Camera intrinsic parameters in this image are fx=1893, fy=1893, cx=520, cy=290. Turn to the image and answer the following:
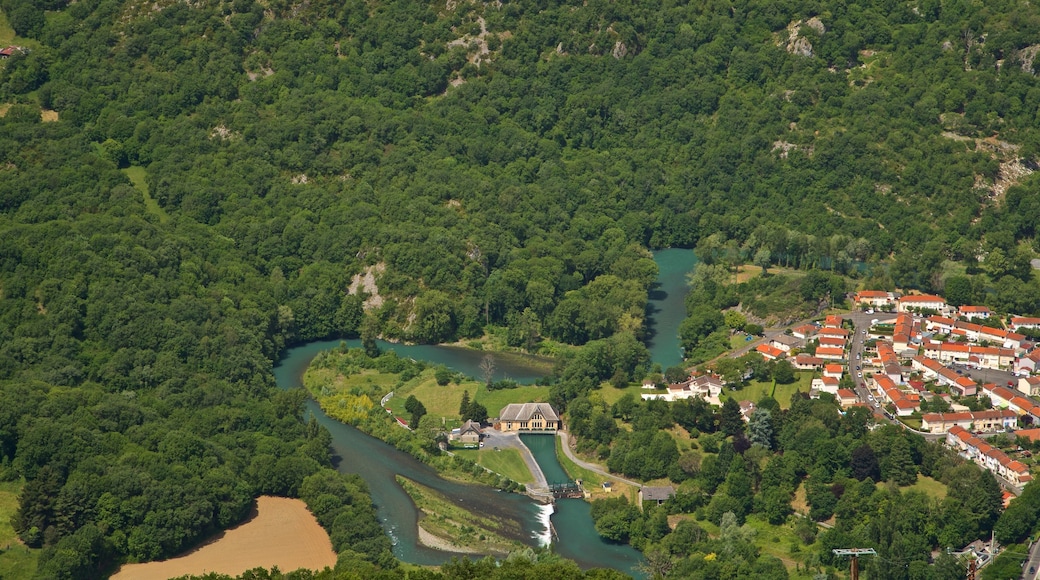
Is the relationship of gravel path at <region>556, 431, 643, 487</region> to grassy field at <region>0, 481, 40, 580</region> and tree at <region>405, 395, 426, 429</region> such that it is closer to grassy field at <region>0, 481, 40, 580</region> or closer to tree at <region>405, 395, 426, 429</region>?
tree at <region>405, 395, 426, 429</region>

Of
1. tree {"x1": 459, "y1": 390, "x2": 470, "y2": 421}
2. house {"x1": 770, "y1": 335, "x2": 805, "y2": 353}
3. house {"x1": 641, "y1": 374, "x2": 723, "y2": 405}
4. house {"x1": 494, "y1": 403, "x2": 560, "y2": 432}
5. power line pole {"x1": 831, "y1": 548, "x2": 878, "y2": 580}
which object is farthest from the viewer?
house {"x1": 770, "y1": 335, "x2": 805, "y2": 353}

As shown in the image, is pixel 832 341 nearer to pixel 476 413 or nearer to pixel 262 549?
pixel 476 413

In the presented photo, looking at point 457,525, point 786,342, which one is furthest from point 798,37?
point 457,525

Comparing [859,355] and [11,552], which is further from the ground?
[859,355]

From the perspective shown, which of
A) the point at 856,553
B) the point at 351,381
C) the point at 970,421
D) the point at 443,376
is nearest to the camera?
the point at 856,553

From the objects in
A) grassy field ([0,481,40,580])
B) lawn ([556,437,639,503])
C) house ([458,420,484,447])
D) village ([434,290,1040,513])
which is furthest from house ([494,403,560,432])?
grassy field ([0,481,40,580])

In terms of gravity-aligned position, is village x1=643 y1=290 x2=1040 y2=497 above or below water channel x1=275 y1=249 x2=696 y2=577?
above

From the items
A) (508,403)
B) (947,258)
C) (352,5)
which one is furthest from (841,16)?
(508,403)

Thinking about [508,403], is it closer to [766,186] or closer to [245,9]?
[766,186]
